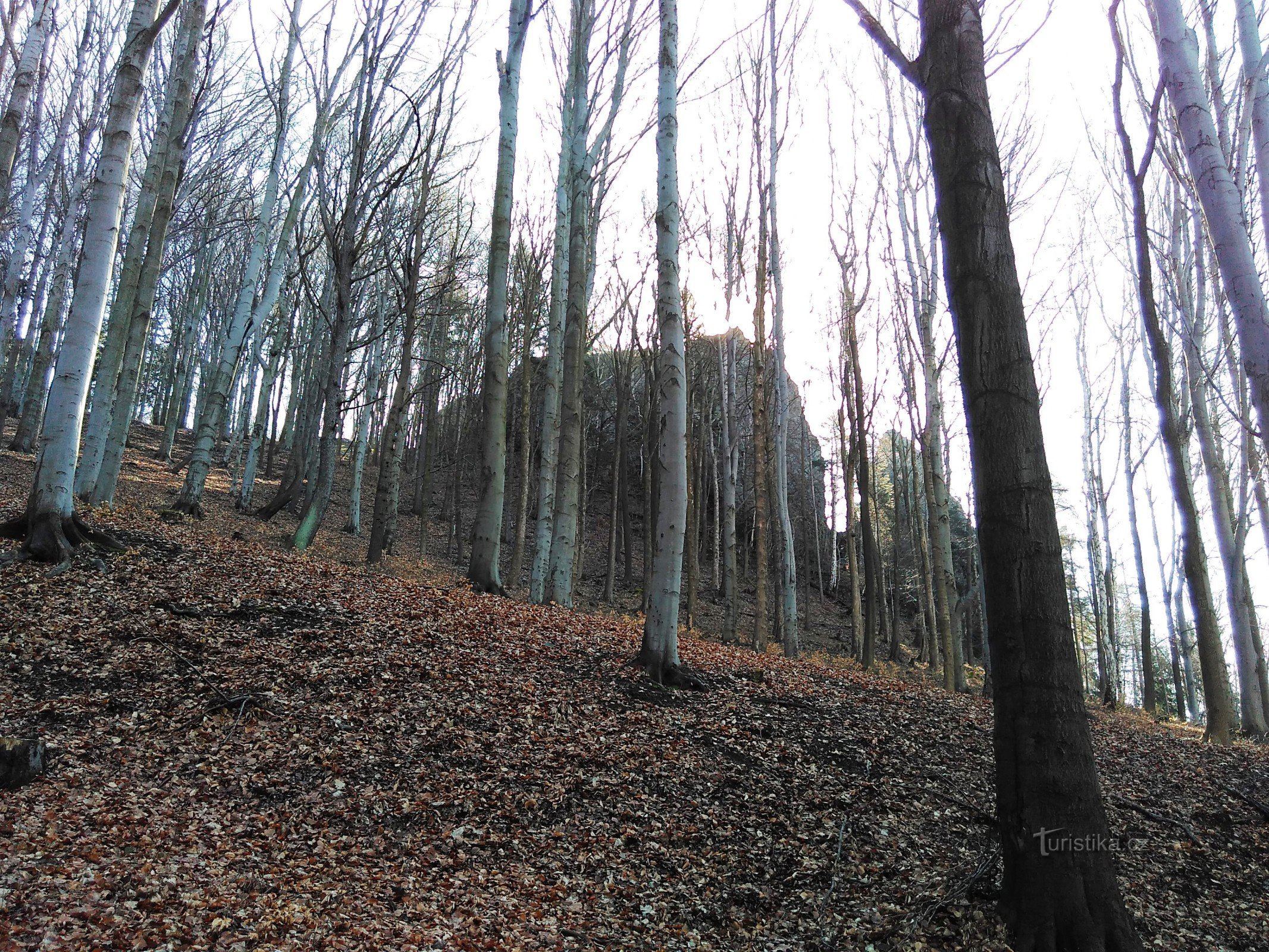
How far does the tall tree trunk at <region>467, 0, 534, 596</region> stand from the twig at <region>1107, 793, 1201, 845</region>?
683 centimetres

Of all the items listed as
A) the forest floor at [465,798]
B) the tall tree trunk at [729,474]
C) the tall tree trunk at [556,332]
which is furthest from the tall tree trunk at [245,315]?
the tall tree trunk at [729,474]

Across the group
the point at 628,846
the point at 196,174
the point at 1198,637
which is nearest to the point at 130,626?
the point at 628,846

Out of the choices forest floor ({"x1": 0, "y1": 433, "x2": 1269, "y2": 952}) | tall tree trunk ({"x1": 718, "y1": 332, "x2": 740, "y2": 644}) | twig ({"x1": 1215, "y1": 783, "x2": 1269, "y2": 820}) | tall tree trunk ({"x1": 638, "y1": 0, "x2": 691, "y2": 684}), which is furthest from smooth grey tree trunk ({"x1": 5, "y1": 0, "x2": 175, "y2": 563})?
tall tree trunk ({"x1": 718, "y1": 332, "x2": 740, "y2": 644})

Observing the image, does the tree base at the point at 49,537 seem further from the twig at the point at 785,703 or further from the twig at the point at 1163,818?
the twig at the point at 1163,818

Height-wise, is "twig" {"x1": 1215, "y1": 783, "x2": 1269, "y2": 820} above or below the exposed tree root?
below

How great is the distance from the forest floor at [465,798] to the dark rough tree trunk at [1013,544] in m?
0.41

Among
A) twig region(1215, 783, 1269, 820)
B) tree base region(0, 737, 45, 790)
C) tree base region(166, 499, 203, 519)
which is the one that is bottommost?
twig region(1215, 783, 1269, 820)

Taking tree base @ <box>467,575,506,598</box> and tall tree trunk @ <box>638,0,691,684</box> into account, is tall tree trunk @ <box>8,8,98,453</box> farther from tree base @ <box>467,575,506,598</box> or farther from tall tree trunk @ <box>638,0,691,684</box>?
tall tree trunk @ <box>638,0,691,684</box>

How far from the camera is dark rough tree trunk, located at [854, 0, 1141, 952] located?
2607mm

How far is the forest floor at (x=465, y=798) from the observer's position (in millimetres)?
2848

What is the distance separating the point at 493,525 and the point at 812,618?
16155mm

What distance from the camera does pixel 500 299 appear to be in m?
9.31

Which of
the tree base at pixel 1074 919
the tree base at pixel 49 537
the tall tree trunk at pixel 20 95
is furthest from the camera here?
the tall tree trunk at pixel 20 95

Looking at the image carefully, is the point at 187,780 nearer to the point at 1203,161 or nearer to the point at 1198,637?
the point at 1203,161
